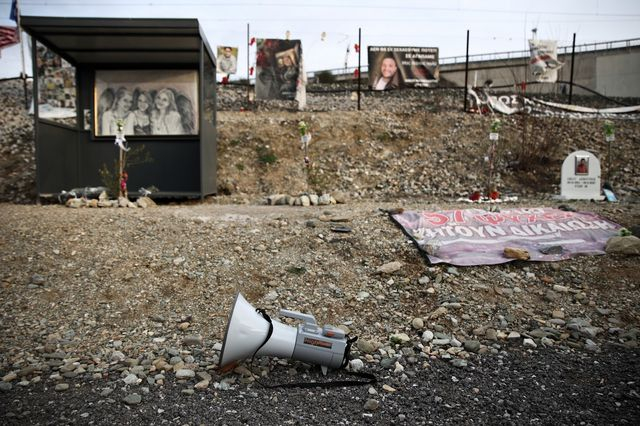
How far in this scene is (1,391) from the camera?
10.2ft

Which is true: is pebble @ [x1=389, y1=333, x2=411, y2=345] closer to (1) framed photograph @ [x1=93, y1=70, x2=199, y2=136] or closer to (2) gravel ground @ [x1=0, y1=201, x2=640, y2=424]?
(2) gravel ground @ [x1=0, y1=201, x2=640, y2=424]

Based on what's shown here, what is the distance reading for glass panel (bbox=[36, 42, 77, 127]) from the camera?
8516mm

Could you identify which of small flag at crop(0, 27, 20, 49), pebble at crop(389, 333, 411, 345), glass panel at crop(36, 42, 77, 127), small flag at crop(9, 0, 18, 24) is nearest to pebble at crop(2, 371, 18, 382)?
pebble at crop(389, 333, 411, 345)

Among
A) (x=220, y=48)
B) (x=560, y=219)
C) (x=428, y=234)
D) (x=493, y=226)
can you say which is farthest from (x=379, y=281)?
(x=220, y=48)

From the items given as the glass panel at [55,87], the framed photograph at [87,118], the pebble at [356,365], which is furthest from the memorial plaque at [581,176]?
the glass panel at [55,87]

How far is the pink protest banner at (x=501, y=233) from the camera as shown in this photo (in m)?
5.59

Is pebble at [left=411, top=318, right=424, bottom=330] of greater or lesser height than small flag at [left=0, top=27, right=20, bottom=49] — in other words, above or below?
below

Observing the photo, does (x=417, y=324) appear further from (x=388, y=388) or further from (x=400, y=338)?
(x=388, y=388)

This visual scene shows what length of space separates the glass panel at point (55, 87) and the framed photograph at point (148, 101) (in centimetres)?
57

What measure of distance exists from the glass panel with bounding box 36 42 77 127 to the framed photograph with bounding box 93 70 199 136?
1.87 feet

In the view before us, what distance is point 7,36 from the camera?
16.3 meters

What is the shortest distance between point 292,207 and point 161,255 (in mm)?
3395

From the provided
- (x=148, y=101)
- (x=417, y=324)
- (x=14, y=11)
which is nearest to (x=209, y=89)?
(x=148, y=101)

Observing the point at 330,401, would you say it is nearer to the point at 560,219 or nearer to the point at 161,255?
the point at 161,255
